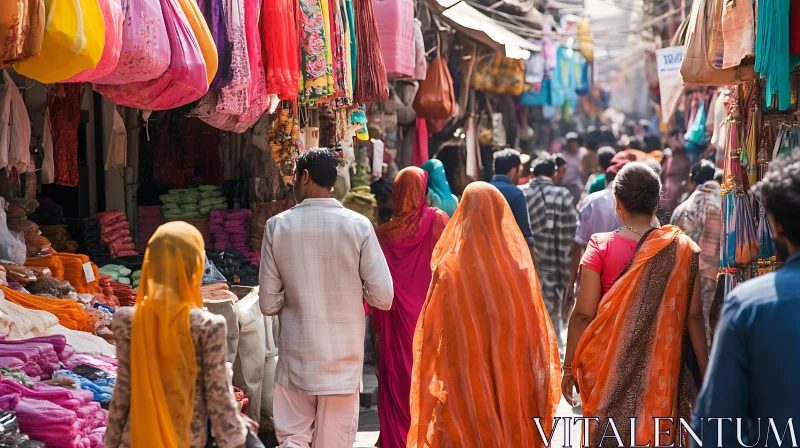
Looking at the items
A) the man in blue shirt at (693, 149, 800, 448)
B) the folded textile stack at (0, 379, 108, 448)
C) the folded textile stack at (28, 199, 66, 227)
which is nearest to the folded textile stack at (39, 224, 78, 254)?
the folded textile stack at (28, 199, 66, 227)

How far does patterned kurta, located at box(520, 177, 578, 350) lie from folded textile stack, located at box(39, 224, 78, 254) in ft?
13.5

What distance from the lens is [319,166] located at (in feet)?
17.3

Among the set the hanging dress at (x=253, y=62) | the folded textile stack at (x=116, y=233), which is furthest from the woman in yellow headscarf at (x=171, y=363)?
the folded textile stack at (x=116, y=233)

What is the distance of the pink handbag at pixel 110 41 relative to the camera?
4641 millimetres

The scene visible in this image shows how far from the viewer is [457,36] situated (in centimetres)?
1297

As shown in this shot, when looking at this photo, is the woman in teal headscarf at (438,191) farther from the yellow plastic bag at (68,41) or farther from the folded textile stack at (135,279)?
the yellow plastic bag at (68,41)

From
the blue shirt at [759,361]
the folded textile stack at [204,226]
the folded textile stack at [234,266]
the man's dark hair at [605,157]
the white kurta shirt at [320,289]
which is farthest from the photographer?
the man's dark hair at [605,157]

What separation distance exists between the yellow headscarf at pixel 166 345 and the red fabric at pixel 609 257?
210cm

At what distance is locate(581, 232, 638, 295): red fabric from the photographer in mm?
4859

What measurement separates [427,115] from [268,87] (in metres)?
4.87

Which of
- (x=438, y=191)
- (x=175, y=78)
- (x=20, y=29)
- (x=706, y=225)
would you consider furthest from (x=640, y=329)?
(x=438, y=191)

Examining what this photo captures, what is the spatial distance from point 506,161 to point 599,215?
91cm

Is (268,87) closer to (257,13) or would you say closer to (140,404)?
(257,13)

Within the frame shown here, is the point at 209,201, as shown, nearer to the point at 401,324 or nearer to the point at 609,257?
the point at 401,324
